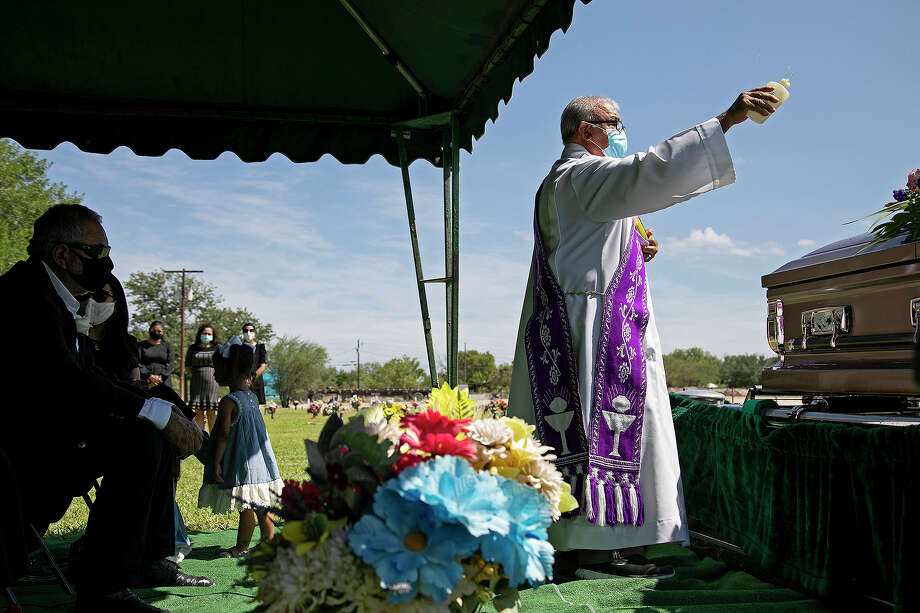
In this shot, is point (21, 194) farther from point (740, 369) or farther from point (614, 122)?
point (740, 369)

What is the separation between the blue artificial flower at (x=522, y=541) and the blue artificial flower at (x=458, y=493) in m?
0.02

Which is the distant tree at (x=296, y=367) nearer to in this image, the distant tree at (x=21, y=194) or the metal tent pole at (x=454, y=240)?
the distant tree at (x=21, y=194)

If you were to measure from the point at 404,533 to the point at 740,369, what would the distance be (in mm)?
79702

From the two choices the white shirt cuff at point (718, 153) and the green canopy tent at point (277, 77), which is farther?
the green canopy tent at point (277, 77)

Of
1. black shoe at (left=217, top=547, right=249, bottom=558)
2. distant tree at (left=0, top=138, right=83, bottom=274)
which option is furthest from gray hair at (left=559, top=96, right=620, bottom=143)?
distant tree at (left=0, top=138, right=83, bottom=274)

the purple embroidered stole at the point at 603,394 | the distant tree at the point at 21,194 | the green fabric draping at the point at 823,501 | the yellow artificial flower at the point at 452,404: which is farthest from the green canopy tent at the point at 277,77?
the distant tree at the point at 21,194

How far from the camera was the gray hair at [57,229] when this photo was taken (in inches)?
114

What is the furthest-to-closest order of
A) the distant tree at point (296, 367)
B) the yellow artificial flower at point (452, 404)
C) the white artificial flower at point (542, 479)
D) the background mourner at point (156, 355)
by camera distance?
the distant tree at point (296, 367), the background mourner at point (156, 355), the yellow artificial flower at point (452, 404), the white artificial flower at point (542, 479)

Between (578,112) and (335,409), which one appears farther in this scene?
(578,112)

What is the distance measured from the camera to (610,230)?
3197mm

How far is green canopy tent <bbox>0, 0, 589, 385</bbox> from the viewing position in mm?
4160

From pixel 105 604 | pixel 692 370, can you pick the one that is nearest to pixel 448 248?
pixel 105 604

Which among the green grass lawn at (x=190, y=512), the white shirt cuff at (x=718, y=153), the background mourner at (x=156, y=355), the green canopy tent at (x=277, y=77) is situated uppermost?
the green canopy tent at (x=277, y=77)

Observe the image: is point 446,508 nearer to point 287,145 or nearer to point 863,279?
point 863,279
